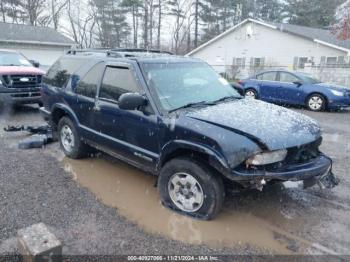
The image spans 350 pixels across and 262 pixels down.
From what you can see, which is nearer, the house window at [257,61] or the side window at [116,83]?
the side window at [116,83]

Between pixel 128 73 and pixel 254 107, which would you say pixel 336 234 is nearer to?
pixel 254 107

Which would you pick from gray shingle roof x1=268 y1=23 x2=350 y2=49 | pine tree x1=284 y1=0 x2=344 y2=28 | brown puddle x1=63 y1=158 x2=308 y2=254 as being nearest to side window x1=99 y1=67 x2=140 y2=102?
brown puddle x1=63 y1=158 x2=308 y2=254

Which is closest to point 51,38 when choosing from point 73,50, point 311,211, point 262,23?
point 262,23

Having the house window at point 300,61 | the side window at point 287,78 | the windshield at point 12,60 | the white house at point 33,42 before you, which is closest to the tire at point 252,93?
the side window at point 287,78

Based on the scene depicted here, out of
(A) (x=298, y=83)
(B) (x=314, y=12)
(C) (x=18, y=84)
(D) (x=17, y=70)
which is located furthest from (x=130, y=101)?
(B) (x=314, y=12)

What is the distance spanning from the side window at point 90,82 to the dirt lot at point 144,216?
4.17ft

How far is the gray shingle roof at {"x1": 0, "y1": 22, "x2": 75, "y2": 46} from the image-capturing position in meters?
24.2

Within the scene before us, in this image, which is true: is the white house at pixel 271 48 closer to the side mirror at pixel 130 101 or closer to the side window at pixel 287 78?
the side window at pixel 287 78

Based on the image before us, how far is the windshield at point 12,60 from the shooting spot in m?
10.3

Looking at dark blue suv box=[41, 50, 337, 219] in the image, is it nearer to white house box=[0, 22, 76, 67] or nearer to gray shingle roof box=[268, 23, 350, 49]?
white house box=[0, 22, 76, 67]

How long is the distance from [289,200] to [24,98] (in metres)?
7.90

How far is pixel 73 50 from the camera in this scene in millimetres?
6141

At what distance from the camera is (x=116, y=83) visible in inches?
185

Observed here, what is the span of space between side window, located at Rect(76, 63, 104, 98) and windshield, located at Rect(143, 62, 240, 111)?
0.96 meters
